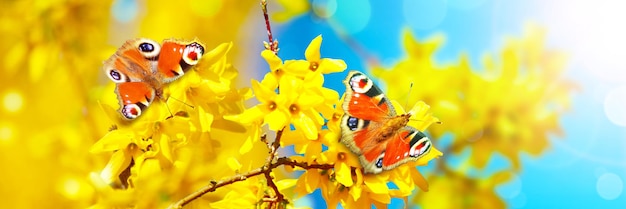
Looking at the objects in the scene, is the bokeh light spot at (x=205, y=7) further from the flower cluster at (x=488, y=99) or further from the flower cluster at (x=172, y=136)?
the flower cluster at (x=172, y=136)

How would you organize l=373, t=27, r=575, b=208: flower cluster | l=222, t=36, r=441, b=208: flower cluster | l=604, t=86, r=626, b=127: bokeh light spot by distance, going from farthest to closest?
l=604, t=86, r=626, b=127: bokeh light spot → l=373, t=27, r=575, b=208: flower cluster → l=222, t=36, r=441, b=208: flower cluster

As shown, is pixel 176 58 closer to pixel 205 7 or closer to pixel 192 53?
pixel 192 53

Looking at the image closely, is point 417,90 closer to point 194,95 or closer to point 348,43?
point 348,43

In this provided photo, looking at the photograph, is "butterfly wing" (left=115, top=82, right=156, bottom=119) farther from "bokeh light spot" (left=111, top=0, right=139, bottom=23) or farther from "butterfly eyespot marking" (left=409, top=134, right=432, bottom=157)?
"bokeh light spot" (left=111, top=0, right=139, bottom=23)

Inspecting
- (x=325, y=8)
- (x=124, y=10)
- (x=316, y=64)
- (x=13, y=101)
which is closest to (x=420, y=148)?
(x=316, y=64)

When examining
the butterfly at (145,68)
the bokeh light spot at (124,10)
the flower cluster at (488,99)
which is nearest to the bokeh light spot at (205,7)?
the bokeh light spot at (124,10)

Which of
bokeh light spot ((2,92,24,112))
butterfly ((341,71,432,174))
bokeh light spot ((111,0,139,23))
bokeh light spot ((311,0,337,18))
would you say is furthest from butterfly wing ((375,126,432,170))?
bokeh light spot ((2,92,24,112))

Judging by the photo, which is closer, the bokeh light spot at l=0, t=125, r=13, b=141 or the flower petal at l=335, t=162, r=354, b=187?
the flower petal at l=335, t=162, r=354, b=187

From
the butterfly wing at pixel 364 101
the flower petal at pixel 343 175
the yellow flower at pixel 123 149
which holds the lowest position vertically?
the flower petal at pixel 343 175
